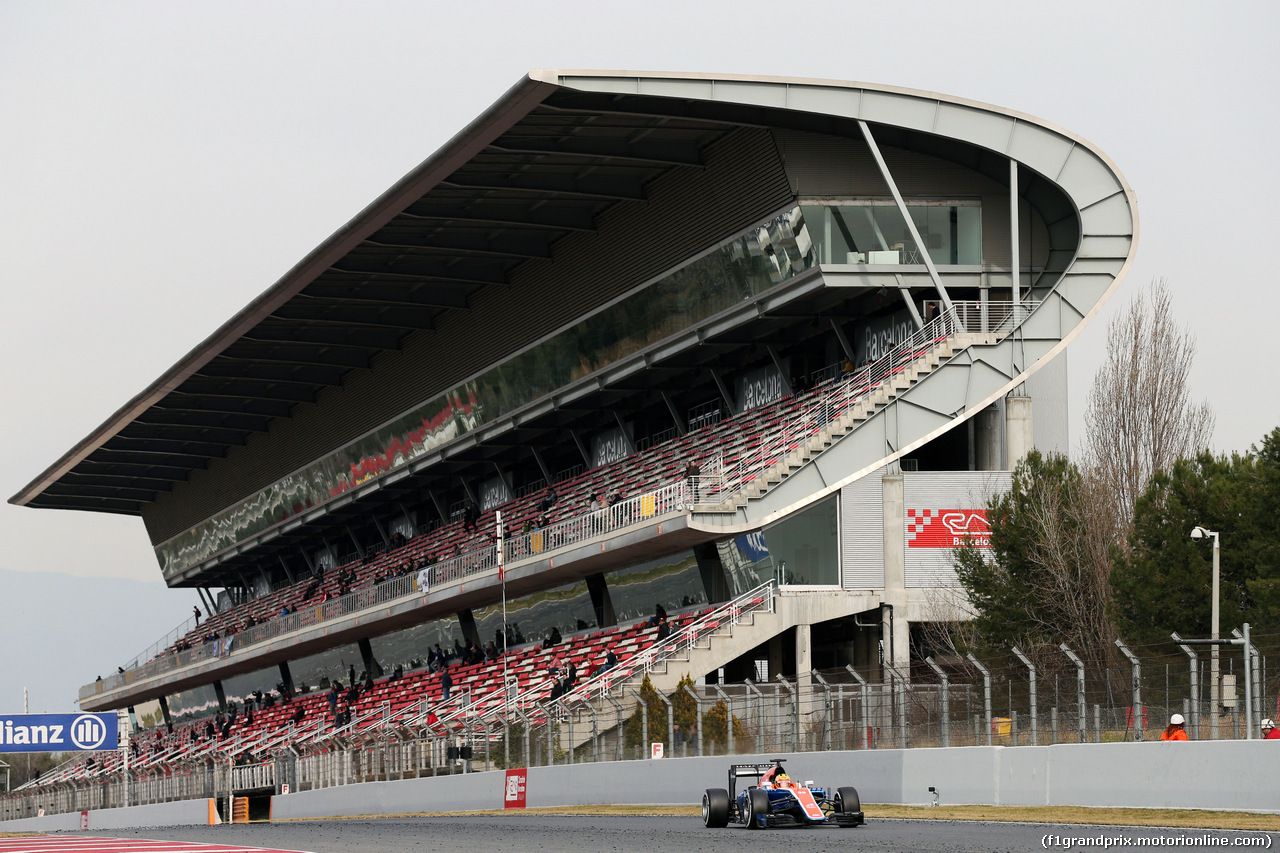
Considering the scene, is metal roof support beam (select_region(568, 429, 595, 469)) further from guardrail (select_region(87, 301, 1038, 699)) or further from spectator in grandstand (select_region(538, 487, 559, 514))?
guardrail (select_region(87, 301, 1038, 699))

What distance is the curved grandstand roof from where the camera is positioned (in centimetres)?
3906

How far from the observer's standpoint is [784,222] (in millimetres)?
42094

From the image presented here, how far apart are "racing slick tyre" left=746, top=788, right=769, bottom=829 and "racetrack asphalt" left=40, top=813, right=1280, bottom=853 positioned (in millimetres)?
168

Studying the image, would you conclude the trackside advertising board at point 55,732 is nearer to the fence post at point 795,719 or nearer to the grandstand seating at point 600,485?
the grandstand seating at point 600,485

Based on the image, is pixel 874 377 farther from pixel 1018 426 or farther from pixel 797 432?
pixel 1018 426

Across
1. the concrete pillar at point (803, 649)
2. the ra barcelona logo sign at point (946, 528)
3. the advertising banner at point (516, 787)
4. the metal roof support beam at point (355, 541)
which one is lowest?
the advertising banner at point (516, 787)

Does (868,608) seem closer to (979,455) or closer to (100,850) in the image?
(979,455)

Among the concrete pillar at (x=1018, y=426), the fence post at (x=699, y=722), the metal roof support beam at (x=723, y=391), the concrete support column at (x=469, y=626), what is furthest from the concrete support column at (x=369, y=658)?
the fence post at (x=699, y=722)

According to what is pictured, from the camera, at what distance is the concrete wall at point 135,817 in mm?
46750

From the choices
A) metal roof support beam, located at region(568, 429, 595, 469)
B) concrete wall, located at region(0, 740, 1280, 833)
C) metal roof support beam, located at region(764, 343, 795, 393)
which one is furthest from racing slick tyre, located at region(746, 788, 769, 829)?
metal roof support beam, located at region(568, 429, 595, 469)

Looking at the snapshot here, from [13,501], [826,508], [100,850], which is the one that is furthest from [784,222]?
[13,501]

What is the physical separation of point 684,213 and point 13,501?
2284 inches

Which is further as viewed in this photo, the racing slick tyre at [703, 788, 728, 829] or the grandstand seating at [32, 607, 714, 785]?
the grandstand seating at [32, 607, 714, 785]
